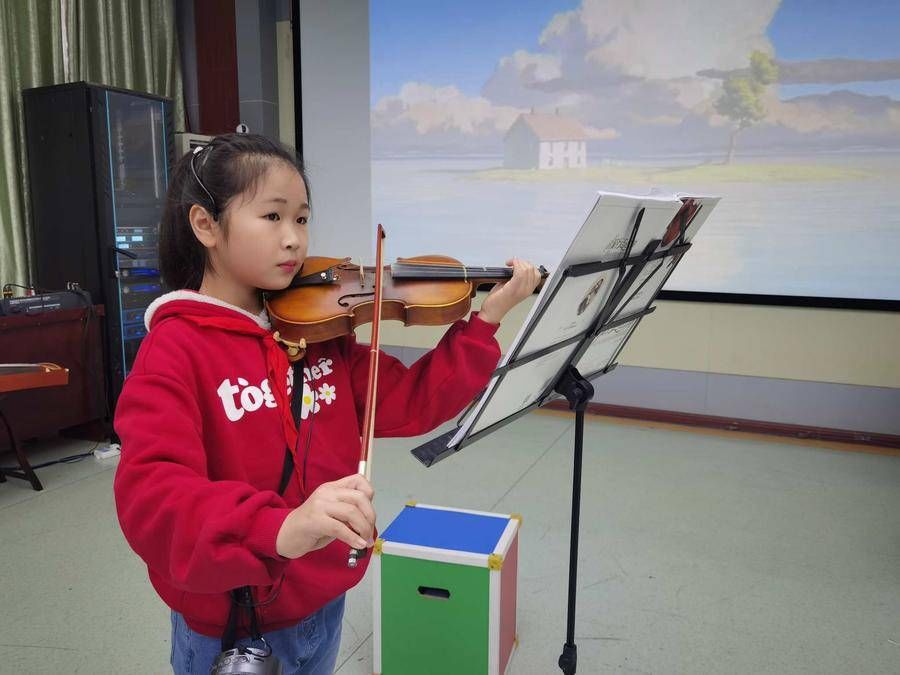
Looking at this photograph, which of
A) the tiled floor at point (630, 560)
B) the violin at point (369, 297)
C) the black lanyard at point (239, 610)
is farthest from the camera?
the tiled floor at point (630, 560)

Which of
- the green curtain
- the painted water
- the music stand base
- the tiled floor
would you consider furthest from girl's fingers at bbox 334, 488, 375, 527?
the green curtain

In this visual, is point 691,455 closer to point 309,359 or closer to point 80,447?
point 309,359

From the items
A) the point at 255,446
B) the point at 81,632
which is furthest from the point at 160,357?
the point at 81,632

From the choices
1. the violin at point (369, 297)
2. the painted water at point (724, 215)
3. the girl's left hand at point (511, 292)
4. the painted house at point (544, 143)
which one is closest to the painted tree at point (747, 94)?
the painted water at point (724, 215)

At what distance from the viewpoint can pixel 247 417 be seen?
839 millimetres

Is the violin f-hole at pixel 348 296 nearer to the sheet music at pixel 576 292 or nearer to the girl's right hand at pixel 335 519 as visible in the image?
the sheet music at pixel 576 292

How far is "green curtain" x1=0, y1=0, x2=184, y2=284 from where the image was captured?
3441 mm

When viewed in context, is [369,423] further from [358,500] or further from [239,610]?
[239,610]

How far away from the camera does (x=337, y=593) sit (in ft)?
3.04

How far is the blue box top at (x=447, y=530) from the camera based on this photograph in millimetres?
1569

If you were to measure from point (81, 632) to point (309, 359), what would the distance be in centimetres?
142

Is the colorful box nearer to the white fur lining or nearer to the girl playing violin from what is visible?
the girl playing violin

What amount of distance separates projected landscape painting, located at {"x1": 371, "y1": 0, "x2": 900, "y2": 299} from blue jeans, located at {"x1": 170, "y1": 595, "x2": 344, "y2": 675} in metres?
3.02

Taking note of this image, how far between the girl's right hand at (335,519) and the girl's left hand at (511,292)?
48cm
